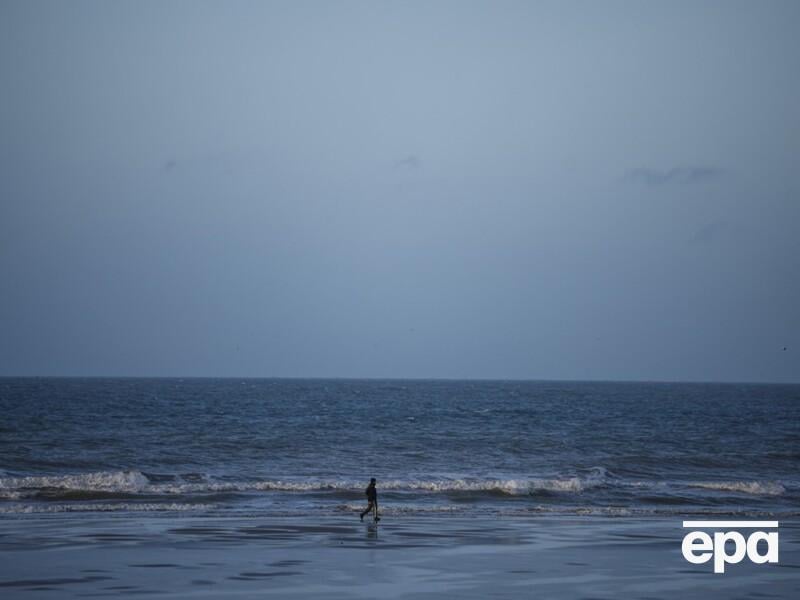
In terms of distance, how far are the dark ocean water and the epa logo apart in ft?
13.5

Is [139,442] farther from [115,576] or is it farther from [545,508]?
[115,576]

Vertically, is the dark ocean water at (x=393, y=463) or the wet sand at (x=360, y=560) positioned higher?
the wet sand at (x=360, y=560)

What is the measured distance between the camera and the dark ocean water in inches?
1364

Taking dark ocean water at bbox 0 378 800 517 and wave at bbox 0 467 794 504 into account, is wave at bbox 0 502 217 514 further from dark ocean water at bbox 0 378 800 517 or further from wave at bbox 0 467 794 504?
wave at bbox 0 467 794 504

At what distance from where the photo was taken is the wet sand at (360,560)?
1870 centimetres

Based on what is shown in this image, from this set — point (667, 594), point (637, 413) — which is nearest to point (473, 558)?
point (667, 594)

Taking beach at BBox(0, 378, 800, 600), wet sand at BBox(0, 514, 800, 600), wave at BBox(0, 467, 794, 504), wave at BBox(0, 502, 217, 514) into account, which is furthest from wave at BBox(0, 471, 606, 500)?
wet sand at BBox(0, 514, 800, 600)

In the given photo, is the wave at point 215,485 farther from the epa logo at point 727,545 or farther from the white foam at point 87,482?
the epa logo at point 727,545

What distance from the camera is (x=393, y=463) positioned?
1907 inches

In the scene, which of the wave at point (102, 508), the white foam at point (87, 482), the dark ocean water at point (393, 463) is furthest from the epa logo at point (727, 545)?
the white foam at point (87, 482)

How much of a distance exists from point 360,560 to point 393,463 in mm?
26699

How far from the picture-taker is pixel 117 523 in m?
27.6

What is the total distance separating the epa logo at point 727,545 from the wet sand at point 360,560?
401mm

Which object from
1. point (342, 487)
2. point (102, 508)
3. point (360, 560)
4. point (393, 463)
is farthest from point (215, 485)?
point (360, 560)
